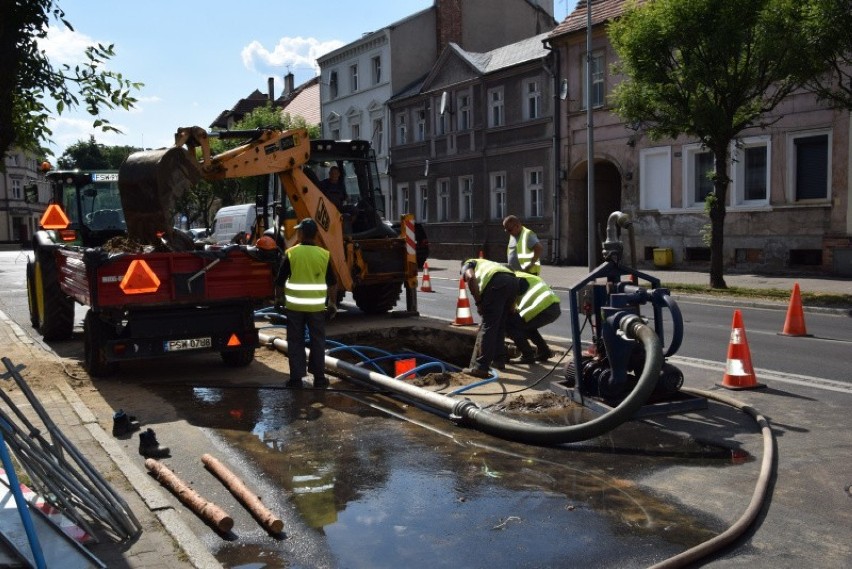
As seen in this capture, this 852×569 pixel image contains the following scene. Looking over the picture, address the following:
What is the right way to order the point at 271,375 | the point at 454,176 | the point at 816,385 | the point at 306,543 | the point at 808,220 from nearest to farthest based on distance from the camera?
the point at 306,543, the point at 816,385, the point at 271,375, the point at 808,220, the point at 454,176

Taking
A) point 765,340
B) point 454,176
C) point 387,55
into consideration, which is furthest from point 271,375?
point 387,55

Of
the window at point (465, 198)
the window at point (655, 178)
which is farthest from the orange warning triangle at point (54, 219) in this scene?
the window at point (465, 198)

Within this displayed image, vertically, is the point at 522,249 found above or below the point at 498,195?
below

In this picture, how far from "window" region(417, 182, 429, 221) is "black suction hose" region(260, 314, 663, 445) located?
1228 inches

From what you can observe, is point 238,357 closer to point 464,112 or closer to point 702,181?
point 702,181

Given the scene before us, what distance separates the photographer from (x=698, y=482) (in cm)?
539

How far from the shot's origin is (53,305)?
40.6ft

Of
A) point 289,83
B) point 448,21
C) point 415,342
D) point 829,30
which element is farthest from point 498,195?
point 289,83

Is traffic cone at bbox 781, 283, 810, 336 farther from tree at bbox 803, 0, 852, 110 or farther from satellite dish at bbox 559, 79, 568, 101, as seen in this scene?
satellite dish at bbox 559, 79, 568, 101

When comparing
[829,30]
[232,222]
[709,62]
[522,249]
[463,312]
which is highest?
[829,30]

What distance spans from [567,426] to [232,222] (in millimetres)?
28658

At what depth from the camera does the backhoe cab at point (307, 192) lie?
10039mm

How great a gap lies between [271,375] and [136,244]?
2271mm

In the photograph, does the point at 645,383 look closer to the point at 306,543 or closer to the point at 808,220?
the point at 306,543
